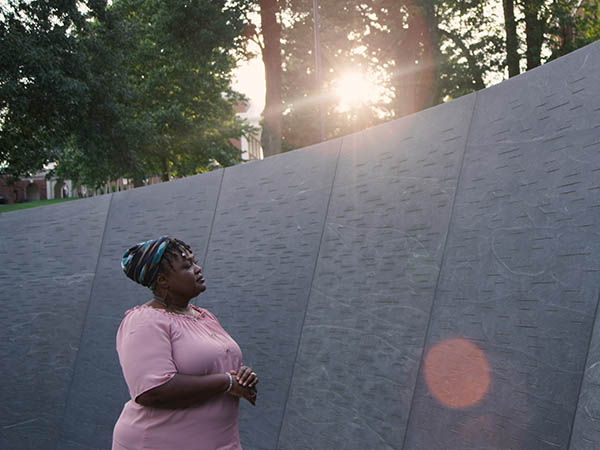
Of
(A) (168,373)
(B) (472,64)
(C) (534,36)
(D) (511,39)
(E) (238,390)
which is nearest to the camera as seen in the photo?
(A) (168,373)

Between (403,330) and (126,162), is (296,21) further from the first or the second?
(403,330)

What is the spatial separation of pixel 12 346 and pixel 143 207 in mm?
2005

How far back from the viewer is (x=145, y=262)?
2.86 meters

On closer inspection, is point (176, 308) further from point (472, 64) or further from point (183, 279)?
point (472, 64)

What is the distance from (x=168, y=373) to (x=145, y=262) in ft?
1.63

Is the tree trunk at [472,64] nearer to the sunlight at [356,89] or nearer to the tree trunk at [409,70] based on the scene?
the sunlight at [356,89]

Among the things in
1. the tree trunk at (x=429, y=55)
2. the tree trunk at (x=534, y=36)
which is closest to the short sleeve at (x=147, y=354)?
the tree trunk at (x=429, y=55)

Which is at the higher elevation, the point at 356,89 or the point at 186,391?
the point at 356,89

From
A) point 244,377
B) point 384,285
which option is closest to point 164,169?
point 384,285

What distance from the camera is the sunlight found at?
28725mm

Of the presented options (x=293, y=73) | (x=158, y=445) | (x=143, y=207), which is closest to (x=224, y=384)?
(x=158, y=445)

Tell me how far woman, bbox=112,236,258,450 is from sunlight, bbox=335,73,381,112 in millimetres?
26542

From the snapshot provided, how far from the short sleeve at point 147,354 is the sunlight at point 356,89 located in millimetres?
26774

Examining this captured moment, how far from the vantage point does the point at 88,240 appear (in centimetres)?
673
